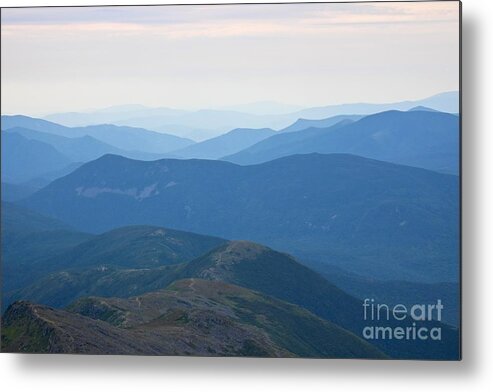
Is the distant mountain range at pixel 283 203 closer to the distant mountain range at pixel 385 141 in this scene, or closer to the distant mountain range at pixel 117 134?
the distant mountain range at pixel 385 141

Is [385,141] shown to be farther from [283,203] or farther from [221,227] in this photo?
[221,227]

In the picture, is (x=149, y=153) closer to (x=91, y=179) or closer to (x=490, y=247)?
(x=91, y=179)

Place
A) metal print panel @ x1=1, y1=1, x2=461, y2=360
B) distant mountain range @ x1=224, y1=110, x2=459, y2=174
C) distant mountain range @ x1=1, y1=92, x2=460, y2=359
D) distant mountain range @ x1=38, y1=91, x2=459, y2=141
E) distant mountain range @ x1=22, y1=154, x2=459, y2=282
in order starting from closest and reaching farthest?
distant mountain range @ x1=224, y1=110, x2=459, y2=174
metal print panel @ x1=1, y1=1, x2=461, y2=360
distant mountain range @ x1=1, y1=92, x2=460, y2=359
distant mountain range @ x1=22, y1=154, x2=459, y2=282
distant mountain range @ x1=38, y1=91, x2=459, y2=141

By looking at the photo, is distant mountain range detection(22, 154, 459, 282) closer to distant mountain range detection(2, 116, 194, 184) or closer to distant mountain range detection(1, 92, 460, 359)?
distant mountain range detection(1, 92, 460, 359)

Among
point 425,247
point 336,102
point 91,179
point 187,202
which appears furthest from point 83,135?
point 425,247

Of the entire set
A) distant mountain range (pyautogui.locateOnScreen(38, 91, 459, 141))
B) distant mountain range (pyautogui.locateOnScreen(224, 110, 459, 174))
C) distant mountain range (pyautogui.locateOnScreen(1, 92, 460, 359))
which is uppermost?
distant mountain range (pyautogui.locateOnScreen(38, 91, 459, 141))

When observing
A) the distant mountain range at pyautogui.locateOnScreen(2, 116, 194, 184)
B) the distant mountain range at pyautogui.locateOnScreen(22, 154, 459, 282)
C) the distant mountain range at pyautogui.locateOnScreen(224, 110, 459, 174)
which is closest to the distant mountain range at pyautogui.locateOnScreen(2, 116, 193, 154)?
the distant mountain range at pyautogui.locateOnScreen(2, 116, 194, 184)

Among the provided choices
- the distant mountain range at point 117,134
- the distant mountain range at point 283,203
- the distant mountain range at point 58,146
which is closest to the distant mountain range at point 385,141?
the distant mountain range at point 283,203
